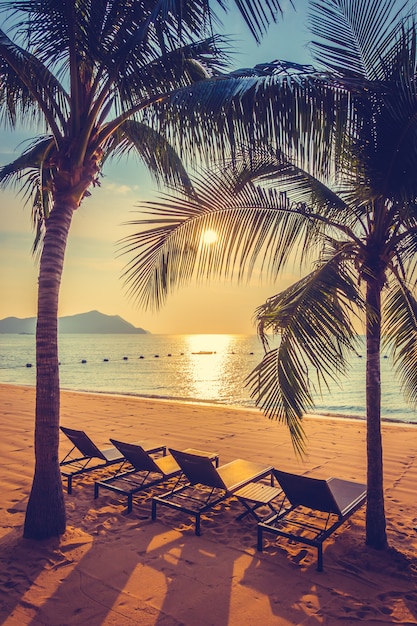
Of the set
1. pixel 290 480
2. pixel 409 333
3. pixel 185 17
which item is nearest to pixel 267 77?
pixel 185 17

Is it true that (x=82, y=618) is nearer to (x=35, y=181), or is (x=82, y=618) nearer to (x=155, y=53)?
(x=155, y=53)

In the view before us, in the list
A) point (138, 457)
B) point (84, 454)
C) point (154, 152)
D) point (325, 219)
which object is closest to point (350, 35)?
point (325, 219)

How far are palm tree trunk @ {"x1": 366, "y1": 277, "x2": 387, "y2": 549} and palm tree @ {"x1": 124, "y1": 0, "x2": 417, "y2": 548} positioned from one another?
0.04ft

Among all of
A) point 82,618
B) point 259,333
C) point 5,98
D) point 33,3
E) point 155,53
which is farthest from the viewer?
point 5,98

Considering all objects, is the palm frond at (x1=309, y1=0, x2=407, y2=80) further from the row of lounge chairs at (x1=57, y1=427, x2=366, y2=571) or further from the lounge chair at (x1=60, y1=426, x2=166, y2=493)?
the lounge chair at (x1=60, y1=426, x2=166, y2=493)

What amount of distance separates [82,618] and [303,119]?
4300 mm

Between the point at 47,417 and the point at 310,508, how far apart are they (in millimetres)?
3075

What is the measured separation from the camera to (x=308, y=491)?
4.45m

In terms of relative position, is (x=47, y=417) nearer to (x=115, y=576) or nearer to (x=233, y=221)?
(x=115, y=576)

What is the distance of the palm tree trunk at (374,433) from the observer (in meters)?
4.40

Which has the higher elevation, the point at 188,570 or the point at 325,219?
the point at 325,219

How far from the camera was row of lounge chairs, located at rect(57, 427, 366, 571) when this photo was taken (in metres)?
4.41

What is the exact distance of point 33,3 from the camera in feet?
14.1

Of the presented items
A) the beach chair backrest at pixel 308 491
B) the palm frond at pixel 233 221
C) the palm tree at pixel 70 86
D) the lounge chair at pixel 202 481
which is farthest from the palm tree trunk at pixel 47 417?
the beach chair backrest at pixel 308 491
